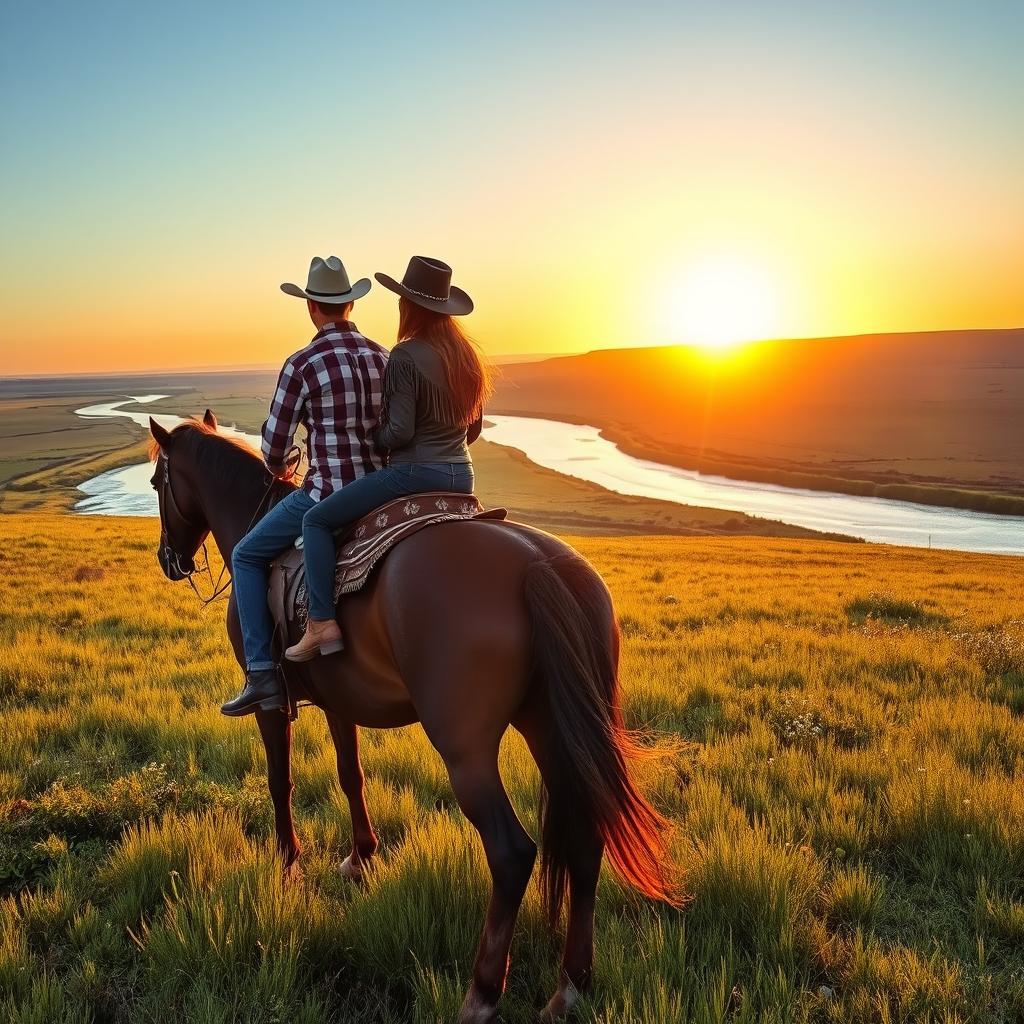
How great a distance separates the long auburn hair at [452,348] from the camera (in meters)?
3.51

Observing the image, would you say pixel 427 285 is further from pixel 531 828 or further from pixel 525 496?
pixel 525 496

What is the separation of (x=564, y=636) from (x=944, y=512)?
206 ft

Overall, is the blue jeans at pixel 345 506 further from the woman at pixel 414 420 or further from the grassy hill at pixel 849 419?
the grassy hill at pixel 849 419

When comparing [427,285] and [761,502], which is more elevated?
[427,285]

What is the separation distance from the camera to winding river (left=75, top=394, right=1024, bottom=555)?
46781 millimetres

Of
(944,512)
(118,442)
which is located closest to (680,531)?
(944,512)

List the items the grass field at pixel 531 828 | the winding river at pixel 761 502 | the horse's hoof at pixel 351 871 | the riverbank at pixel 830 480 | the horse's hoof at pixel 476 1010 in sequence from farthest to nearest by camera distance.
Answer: the riverbank at pixel 830 480 < the winding river at pixel 761 502 < the horse's hoof at pixel 351 871 < the grass field at pixel 531 828 < the horse's hoof at pixel 476 1010

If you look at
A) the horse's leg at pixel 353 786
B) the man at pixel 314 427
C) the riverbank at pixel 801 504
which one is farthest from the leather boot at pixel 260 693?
the riverbank at pixel 801 504

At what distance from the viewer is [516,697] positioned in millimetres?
3137

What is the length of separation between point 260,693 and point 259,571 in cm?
67

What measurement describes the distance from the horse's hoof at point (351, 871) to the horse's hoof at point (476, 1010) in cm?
138

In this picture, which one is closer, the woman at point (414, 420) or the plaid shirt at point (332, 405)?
the woman at point (414, 420)

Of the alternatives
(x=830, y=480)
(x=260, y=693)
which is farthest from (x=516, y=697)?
(x=830, y=480)

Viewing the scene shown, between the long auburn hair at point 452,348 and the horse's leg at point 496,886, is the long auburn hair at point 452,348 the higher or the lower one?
the higher one
